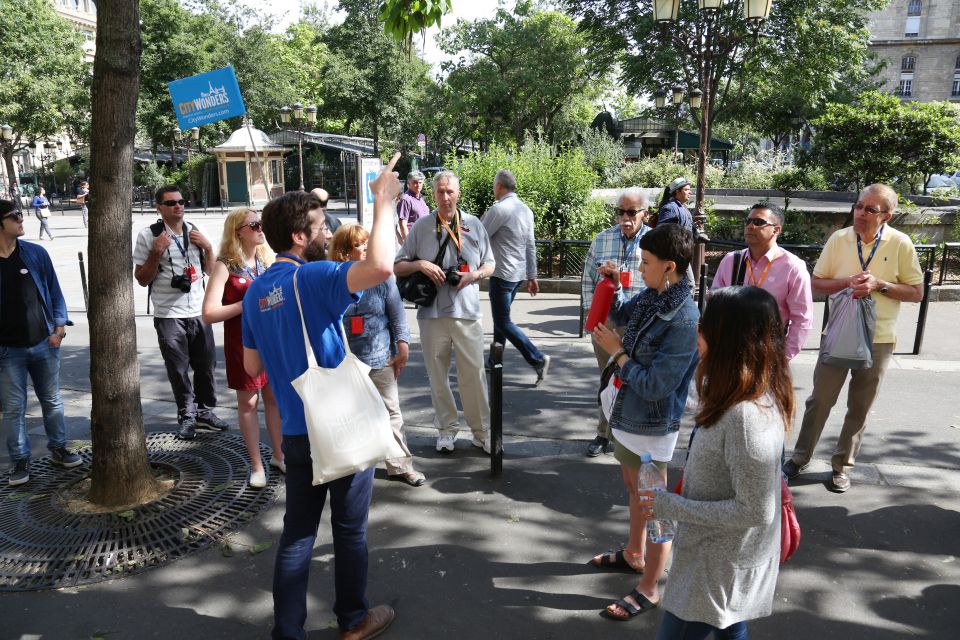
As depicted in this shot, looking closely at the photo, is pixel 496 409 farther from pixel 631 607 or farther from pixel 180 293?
pixel 180 293

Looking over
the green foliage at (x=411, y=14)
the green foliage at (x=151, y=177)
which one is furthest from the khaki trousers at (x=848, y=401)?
the green foliage at (x=151, y=177)

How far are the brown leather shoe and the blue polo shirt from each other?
95 cm

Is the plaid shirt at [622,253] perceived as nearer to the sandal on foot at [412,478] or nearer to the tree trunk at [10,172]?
the sandal on foot at [412,478]

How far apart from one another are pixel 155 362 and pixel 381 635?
219 inches

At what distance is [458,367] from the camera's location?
5047 millimetres

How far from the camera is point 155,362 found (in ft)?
24.7

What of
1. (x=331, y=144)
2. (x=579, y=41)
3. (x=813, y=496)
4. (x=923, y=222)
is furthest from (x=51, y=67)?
(x=813, y=496)

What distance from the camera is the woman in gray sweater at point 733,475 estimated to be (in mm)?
2041

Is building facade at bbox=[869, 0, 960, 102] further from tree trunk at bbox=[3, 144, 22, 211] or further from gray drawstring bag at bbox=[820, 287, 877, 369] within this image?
gray drawstring bag at bbox=[820, 287, 877, 369]

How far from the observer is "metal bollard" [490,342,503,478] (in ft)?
14.6

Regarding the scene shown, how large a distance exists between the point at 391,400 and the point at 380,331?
1.61ft

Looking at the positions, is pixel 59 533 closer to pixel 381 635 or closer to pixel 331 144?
pixel 381 635

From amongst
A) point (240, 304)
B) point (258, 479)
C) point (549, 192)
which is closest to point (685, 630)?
point (258, 479)

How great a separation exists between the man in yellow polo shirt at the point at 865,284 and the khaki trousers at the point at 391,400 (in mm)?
2696
